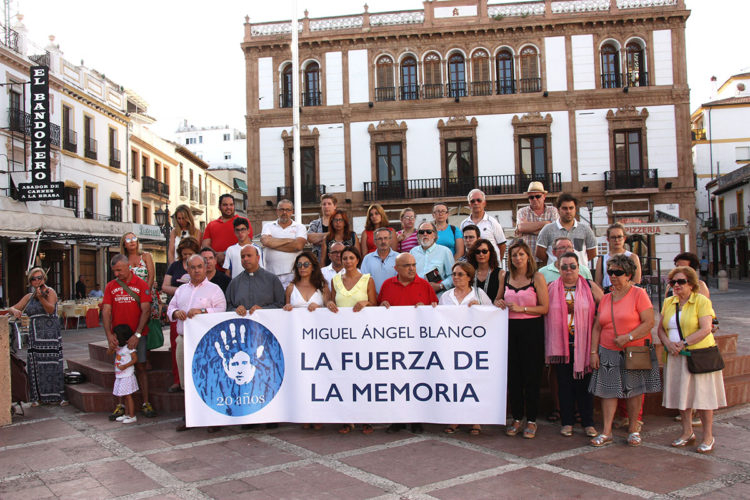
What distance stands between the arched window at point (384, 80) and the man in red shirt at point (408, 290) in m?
22.2

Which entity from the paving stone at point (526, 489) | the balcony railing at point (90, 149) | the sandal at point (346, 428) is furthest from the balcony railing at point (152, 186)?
the paving stone at point (526, 489)

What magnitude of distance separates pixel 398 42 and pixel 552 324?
23560 millimetres

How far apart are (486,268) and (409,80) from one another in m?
22.7

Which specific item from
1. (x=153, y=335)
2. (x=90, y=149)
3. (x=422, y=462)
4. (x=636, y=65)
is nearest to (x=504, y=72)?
(x=636, y=65)

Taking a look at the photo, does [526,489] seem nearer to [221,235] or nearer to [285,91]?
[221,235]

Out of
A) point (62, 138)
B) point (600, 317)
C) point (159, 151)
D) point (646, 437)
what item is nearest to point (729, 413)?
point (646, 437)

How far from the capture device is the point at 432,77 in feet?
88.2

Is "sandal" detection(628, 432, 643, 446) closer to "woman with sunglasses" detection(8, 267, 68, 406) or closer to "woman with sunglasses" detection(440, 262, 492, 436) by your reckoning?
"woman with sunglasses" detection(440, 262, 492, 436)

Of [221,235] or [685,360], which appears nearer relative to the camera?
[685,360]

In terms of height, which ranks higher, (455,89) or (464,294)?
(455,89)

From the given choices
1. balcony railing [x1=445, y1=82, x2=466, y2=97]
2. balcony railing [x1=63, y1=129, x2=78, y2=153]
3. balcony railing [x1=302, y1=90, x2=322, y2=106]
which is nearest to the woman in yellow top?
balcony railing [x1=445, y1=82, x2=466, y2=97]

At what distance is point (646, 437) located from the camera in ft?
17.6

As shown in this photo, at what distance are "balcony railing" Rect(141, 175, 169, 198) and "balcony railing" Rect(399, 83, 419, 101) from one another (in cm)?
1553

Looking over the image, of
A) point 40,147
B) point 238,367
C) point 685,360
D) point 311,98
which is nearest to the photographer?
point 685,360
